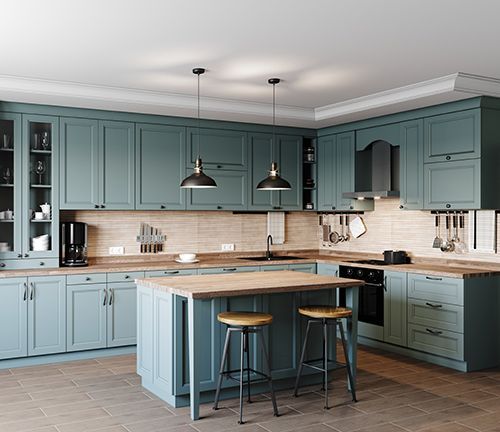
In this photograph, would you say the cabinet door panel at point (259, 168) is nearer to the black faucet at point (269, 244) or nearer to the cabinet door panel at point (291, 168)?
the cabinet door panel at point (291, 168)

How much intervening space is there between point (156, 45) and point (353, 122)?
11.3 feet

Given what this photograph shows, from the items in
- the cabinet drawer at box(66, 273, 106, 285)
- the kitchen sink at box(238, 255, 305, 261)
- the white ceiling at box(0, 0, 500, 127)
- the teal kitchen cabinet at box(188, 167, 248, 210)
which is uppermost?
the white ceiling at box(0, 0, 500, 127)

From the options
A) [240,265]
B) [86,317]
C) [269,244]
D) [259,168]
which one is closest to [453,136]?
[259,168]

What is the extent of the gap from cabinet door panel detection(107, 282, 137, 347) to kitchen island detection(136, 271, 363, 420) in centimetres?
127

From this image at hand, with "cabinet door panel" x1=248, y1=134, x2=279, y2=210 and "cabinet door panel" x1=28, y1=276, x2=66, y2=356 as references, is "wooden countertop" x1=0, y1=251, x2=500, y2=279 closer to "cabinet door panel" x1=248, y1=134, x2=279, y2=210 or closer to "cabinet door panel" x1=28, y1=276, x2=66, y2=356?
"cabinet door panel" x1=28, y1=276, x2=66, y2=356

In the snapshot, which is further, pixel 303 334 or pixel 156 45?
pixel 303 334

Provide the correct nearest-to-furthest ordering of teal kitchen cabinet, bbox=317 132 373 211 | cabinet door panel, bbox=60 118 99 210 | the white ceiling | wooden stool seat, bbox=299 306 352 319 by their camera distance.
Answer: the white ceiling → wooden stool seat, bbox=299 306 352 319 → cabinet door panel, bbox=60 118 99 210 → teal kitchen cabinet, bbox=317 132 373 211

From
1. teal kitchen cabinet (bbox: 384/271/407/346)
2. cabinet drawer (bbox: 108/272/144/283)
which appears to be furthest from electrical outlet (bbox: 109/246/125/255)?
teal kitchen cabinet (bbox: 384/271/407/346)

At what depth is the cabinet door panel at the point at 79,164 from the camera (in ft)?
20.6

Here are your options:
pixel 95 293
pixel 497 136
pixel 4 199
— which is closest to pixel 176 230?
pixel 95 293

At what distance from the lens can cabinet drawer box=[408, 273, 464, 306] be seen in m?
5.59

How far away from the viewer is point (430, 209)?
20.8 feet

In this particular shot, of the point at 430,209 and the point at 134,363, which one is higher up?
the point at 430,209

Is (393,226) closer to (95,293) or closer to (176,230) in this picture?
(176,230)
